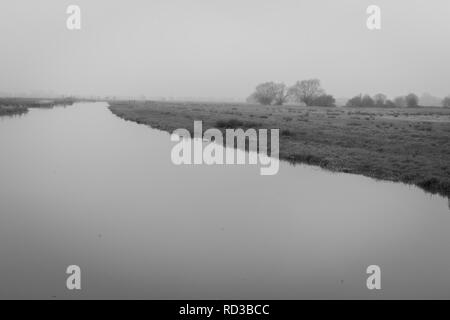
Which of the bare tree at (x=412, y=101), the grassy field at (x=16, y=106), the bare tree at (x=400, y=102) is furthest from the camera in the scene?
the bare tree at (x=400, y=102)

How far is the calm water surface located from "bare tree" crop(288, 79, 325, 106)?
10383cm

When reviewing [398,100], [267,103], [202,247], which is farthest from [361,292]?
[398,100]

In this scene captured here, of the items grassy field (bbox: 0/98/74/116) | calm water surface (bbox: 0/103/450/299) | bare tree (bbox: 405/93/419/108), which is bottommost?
calm water surface (bbox: 0/103/450/299)

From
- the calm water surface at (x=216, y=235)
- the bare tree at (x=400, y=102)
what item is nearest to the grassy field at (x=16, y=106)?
the calm water surface at (x=216, y=235)

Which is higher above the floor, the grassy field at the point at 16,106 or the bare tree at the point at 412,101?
the bare tree at the point at 412,101

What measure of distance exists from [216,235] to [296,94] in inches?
4519

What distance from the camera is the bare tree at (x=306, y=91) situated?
114500 millimetres

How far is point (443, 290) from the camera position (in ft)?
20.5

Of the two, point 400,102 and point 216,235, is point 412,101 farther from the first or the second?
point 216,235

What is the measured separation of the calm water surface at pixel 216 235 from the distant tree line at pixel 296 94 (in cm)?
9978

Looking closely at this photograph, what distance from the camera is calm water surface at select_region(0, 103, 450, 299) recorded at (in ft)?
A: 20.4

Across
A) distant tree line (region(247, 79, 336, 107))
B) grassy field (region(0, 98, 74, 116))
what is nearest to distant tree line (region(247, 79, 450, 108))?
distant tree line (region(247, 79, 336, 107))

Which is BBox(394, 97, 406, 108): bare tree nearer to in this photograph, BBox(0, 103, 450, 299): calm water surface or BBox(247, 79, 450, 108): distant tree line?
BBox(247, 79, 450, 108): distant tree line

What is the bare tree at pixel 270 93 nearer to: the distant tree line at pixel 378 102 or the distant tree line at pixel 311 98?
the distant tree line at pixel 311 98
